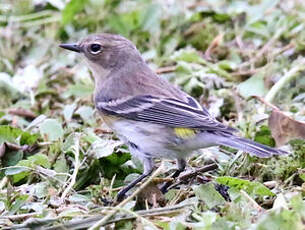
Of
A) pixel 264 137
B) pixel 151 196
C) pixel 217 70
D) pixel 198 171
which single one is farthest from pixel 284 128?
pixel 217 70

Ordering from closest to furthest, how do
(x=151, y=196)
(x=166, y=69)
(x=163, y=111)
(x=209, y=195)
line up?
(x=209, y=195) → (x=151, y=196) → (x=163, y=111) → (x=166, y=69)

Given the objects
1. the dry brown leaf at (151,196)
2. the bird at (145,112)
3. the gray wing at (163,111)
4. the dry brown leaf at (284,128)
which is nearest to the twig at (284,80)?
the dry brown leaf at (284,128)

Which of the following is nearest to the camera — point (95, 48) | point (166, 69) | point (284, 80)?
point (95, 48)

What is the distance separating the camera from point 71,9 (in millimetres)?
7797

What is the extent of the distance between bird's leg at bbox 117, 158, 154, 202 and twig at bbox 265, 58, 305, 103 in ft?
4.59

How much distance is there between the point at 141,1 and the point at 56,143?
3.46 m

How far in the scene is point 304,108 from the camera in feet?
19.1

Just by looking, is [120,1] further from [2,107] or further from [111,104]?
[111,104]

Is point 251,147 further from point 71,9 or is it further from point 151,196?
point 71,9

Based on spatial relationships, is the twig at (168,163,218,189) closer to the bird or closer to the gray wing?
the bird

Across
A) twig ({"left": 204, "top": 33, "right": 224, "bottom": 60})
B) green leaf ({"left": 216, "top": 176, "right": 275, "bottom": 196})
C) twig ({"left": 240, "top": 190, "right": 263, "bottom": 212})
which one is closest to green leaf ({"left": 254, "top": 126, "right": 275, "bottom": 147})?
green leaf ({"left": 216, "top": 176, "right": 275, "bottom": 196})

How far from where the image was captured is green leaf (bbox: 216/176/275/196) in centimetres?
433

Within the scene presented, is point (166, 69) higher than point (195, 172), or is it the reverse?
point (166, 69)

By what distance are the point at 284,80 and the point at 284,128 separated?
1.07m
